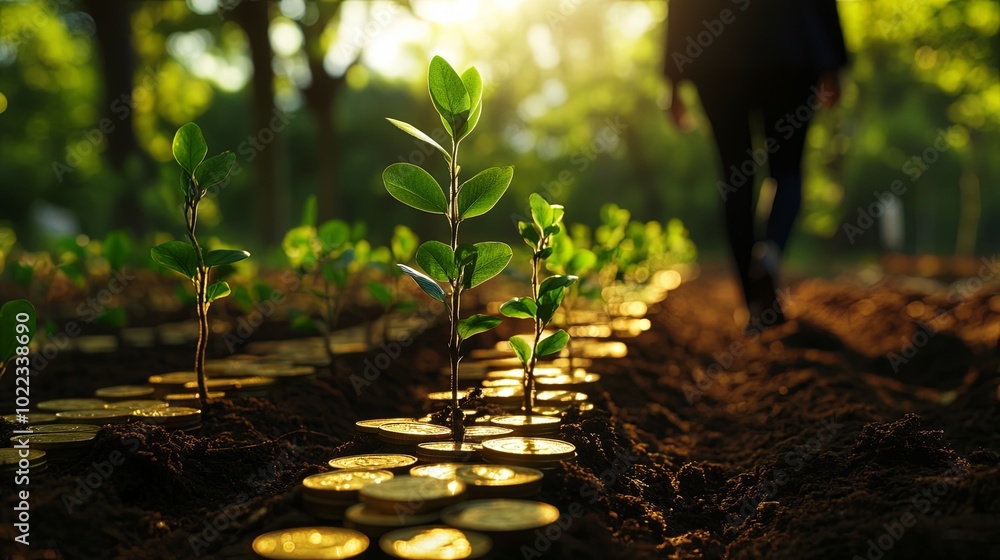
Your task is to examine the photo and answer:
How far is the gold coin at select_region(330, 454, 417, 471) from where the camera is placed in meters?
1.88

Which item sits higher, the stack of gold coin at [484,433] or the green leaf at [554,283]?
the green leaf at [554,283]

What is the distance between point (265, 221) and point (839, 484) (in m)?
11.5

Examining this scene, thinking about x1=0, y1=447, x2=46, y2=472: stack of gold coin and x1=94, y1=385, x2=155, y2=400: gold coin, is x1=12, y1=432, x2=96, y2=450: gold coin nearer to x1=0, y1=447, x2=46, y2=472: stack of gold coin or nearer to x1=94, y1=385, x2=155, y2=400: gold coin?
x1=0, y1=447, x2=46, y2=472: stack of gold coin

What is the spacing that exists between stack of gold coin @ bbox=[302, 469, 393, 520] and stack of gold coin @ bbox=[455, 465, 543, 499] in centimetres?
19

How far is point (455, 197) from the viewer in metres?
2.14

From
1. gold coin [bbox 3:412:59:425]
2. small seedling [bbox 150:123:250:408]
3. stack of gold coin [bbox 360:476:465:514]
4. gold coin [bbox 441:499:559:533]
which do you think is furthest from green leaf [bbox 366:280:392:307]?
gold coin [bbox 441:499:559:533]

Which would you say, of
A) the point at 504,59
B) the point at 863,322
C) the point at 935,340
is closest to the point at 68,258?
the point at 935,340

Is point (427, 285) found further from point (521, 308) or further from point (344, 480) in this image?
point (344, 480)

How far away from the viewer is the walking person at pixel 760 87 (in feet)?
15.3

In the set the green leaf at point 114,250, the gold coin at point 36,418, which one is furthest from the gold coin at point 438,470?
the green leaf at point 114,250

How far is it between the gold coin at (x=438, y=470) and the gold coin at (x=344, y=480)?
0.21 ft

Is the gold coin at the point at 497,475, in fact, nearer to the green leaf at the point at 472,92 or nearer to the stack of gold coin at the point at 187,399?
the green leaf at the point at 472,92

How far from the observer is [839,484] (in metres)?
2.00

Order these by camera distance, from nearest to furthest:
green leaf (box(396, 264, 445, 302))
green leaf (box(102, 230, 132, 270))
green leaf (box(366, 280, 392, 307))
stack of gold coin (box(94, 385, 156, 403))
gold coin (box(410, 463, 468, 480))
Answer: gold coin (box(410, 463, 468, 480)) < green leaf (box(396, 264, 445, 302)) < stack of gold coin (box(94, 385, 156, 403)) < green leaf (box(366, 280, 392, 307)) < green leaf (box(102, 230, 132, 270))
